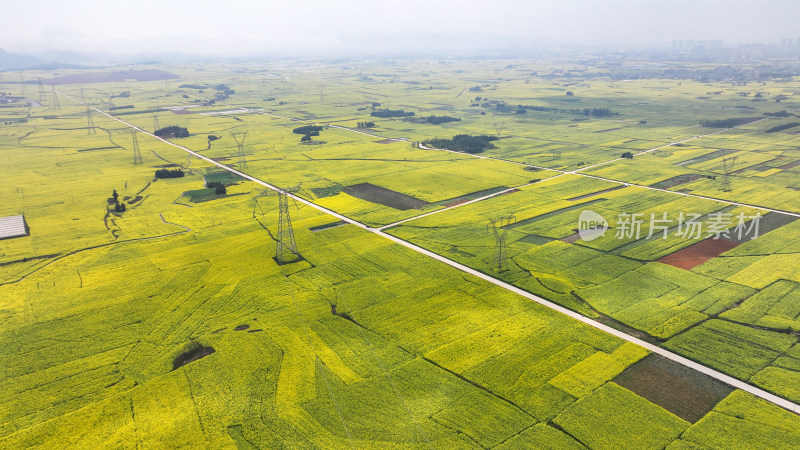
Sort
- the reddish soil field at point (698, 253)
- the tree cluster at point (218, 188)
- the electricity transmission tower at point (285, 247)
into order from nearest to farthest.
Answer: the reddish soil field at point (698, 253)
the electricity transmission tower at point (285, 247)
the tree cluster at point (218, 188)

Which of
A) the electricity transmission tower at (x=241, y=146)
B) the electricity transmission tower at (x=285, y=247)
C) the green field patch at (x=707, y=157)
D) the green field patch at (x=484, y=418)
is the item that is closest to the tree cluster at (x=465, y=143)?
the green field patch at (x=707, y=157)

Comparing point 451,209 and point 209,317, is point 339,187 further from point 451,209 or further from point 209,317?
point 209,317

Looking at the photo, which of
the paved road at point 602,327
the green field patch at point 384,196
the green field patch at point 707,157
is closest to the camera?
the paved road at point 602,327

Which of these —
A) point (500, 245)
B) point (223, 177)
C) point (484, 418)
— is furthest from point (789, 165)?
point (223, 177)

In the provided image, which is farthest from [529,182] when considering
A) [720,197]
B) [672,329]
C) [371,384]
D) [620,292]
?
[371,384]

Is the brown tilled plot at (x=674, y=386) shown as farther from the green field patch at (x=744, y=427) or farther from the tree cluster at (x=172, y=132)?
the tree cluster at (x=172, y=132)

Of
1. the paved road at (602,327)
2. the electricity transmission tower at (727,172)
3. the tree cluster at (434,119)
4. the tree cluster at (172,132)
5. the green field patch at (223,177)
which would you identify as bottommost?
the paved road at (602,327)

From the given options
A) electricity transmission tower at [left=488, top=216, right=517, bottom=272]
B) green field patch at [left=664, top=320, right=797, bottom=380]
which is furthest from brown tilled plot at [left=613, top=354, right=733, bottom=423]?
electricity transmission tower at [left=488, top=216, right=517, bottom=272]
